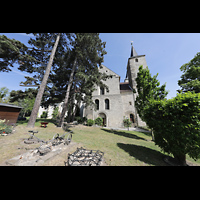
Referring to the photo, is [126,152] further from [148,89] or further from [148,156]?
[148,89]

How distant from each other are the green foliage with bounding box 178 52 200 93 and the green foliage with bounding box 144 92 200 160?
1178 cm

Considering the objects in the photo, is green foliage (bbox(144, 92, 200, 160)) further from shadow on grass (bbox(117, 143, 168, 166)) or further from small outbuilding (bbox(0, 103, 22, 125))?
small outbuilding (bbox(0, 103, 22, 125))

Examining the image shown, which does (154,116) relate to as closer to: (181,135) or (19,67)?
(181,135)

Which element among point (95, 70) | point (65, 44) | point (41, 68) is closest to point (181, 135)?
point (95, 70)

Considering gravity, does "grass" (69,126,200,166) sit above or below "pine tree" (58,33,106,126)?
below

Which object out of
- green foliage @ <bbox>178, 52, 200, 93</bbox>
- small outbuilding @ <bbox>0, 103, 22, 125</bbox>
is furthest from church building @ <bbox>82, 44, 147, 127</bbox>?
small outbuilding @ <bbox>0, 103, 22, 125</bbox>

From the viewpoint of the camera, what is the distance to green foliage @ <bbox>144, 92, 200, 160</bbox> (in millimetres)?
3837

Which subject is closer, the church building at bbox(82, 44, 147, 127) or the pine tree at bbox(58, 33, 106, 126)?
the pine tree at bbox(58, 33, 106, 126)

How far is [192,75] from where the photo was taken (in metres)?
12.9

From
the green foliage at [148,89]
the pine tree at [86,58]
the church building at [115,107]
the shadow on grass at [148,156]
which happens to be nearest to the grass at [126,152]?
the shadow on grass at [148,156]

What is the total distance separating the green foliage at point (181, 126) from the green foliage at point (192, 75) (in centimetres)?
1178

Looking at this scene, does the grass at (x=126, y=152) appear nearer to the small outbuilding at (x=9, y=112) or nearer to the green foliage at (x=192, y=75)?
the small outbuilding at (x=9, y=112)
